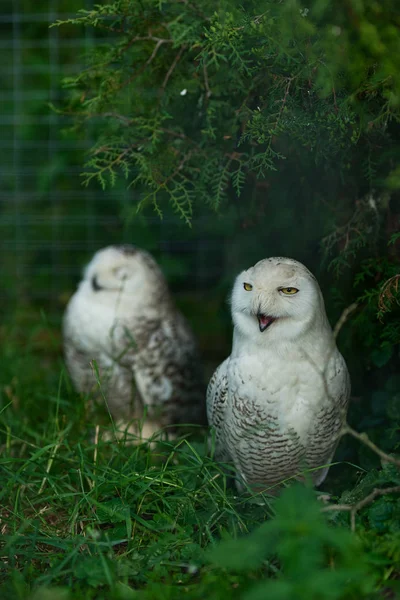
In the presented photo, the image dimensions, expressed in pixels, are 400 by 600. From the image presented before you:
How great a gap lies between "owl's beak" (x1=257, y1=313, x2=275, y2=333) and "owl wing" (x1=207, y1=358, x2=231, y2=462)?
13.0 inches

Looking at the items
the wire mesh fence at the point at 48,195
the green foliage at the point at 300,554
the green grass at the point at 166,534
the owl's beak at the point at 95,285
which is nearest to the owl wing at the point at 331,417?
the green grass at the point at 166,534

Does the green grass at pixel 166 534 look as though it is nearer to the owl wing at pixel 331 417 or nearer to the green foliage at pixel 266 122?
the owl wing at pixel 331 417

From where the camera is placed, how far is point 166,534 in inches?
93.7

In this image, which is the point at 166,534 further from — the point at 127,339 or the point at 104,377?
the point at 127,339

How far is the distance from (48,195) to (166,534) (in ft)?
11.5

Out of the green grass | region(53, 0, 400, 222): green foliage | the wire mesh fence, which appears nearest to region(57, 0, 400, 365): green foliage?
region(53, 0, 400, 222): green foliage

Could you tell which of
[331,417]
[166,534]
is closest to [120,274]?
[331,417]

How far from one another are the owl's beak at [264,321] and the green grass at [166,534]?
52 cm

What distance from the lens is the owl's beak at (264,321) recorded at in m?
2.51

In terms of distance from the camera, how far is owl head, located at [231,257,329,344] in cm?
250

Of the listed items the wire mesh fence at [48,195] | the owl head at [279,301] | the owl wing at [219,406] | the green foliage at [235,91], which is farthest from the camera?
the wire mesh fence at [48,195]

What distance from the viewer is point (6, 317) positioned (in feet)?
16.8

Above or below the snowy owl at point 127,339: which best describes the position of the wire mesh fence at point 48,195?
above

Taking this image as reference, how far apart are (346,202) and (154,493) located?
1400mm
